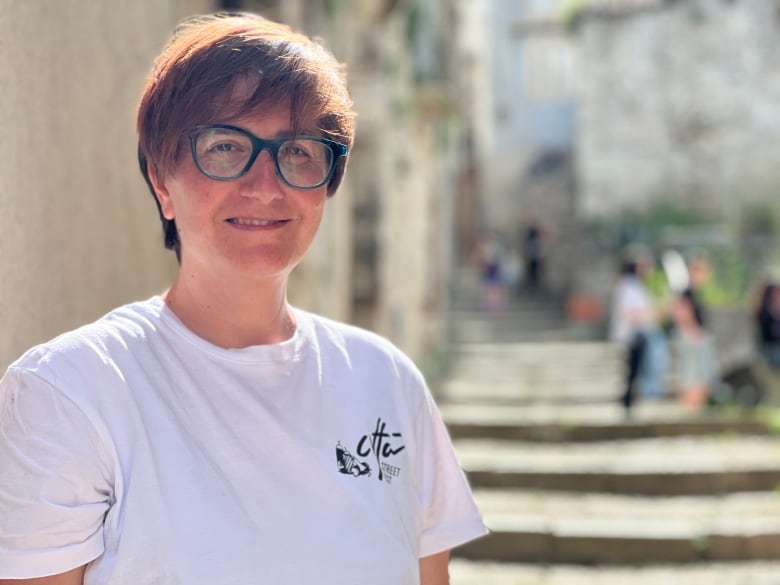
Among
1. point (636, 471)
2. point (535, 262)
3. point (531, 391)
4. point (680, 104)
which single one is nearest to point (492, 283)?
point (535, 262)

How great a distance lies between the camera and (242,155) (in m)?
1.33

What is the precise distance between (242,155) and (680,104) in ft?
65.0

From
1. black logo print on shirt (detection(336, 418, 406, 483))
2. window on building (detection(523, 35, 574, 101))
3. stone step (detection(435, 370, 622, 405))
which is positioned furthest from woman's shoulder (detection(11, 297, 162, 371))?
window on building (detection(523, 35, 574, 101))

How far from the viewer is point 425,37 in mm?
10852

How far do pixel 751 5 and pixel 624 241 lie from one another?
7.06m

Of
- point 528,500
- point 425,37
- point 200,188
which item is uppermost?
point 425,37

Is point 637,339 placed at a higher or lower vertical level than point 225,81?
lower

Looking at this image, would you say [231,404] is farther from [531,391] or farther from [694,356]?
[531,391]

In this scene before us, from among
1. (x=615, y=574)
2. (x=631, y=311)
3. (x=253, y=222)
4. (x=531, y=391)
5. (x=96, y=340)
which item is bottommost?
(x=615, y=574)

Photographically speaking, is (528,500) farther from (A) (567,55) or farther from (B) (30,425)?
(A) (567,55)

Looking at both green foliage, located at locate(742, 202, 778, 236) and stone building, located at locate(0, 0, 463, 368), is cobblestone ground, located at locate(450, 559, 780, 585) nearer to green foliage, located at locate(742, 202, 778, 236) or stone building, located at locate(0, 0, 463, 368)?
stone building, located at locate(0, 0, 463, 368)

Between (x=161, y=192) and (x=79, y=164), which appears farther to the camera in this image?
(x=79, y=164)

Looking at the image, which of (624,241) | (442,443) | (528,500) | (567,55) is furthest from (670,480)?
(567,55)

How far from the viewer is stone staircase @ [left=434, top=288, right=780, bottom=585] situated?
18.1 feet
